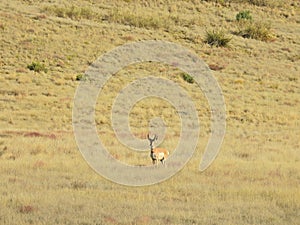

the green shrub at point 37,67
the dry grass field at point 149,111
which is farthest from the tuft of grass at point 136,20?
the green shrub at point 37,67

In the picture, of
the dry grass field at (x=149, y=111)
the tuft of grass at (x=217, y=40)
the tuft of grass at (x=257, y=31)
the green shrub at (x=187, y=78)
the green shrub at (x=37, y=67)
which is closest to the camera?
the dry grass field at (x=149, y=111)

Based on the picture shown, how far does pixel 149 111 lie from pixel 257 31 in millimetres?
32314

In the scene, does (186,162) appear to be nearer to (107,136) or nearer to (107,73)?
(107,136)

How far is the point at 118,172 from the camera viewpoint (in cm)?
1453

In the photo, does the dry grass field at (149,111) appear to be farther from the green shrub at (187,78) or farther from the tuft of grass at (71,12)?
the green shrub at (187,78)

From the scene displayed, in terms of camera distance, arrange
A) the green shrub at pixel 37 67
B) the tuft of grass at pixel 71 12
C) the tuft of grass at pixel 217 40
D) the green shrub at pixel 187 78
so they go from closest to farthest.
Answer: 1. the green shrub at pixel 37 67
2. the green shrub at pixel 187 78
3. the tuft of grass at pixel 217 40
4. the tuft of grass at pixel 71 12

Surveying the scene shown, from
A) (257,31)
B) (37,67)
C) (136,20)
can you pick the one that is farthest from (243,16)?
(37,67)

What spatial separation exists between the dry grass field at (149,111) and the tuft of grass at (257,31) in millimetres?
140

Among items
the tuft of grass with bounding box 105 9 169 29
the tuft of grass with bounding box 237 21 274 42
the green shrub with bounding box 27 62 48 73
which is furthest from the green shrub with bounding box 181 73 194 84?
the tuft of grass with bounding box 237 21 274 42

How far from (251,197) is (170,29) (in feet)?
161

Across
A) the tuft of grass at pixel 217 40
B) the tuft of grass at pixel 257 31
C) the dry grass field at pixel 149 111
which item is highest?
the tuft of grass at pixel 257 31

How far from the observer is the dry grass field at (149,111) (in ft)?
35.9

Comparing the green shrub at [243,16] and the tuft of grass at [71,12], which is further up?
the green shrub at [243,16]

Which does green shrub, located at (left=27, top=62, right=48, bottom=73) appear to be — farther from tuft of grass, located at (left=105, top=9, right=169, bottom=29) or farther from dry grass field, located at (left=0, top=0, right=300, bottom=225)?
tuft of grass, located at (left=105, top=9, right=169, bottom=29)
